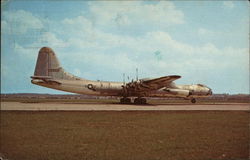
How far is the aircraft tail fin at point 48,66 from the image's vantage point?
26.7 m

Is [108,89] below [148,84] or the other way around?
below

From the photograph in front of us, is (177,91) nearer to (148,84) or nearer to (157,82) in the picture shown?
(157,82)

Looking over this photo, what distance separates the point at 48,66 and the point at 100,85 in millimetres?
7323

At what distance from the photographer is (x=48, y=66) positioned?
27141 millimetres

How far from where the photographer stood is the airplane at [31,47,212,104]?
2680 cm

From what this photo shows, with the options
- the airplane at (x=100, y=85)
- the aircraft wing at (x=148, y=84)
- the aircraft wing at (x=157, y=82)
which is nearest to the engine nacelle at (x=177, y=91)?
the airplane at (x=100, y=85)

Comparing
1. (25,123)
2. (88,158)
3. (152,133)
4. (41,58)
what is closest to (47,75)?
(41,58)

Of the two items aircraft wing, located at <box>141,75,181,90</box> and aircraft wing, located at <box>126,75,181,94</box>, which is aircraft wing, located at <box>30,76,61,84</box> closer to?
aircraft wing, located at <box>126,75,181,94</box>

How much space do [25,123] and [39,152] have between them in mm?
5262

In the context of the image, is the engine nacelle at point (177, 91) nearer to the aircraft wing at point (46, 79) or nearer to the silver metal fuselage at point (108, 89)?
the silver metal fuselage at point (108, 89)

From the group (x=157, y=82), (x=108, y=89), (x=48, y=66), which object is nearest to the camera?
(x=48, y=66)

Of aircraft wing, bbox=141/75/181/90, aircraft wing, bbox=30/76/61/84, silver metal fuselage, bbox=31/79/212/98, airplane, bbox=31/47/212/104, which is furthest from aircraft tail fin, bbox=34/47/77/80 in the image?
aircraft wing, bbox=141/75/181/90

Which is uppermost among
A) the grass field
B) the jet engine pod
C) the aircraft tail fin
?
the aircraft tail fin

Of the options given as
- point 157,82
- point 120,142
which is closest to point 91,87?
point 157,82
